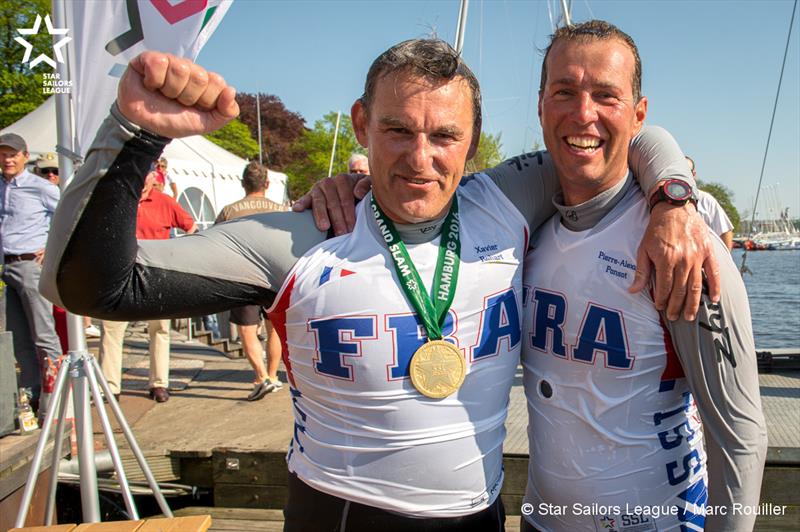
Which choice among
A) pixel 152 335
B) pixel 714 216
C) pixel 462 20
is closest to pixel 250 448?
pixel 152 335

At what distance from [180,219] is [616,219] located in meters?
5.15

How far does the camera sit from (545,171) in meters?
2.25

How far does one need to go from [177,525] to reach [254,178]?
4.15 metres

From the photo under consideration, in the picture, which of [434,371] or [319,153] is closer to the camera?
[434,371]

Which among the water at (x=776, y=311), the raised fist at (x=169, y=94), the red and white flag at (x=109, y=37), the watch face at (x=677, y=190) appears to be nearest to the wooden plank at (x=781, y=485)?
the watch face at (x=677, y=190)

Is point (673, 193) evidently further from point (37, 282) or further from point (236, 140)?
point (236, 140)

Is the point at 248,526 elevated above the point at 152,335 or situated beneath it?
situated beneath

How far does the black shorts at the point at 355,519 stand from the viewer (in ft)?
5.93

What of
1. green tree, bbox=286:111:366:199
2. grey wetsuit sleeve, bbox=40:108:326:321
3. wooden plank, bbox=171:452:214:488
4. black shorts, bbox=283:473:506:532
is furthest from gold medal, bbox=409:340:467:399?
green tree, bbox=286:111:366:199

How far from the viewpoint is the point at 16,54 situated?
2677 centimetres

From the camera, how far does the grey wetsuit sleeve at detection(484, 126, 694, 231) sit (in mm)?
2010

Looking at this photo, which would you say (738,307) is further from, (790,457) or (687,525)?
(790,457)

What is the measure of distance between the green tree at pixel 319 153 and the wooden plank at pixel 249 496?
1635 inches

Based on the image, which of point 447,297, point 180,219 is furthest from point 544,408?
point 180,219
